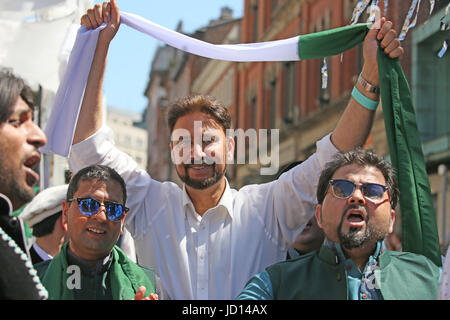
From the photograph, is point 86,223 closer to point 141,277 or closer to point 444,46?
point 141,277

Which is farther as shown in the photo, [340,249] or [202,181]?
[202,181]

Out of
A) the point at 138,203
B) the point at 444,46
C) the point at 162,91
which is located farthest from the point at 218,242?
the point at 162,91

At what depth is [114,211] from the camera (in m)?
2.86

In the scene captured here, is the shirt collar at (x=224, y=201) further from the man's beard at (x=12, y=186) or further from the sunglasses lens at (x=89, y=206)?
the man's beard at (x=12, y=186)

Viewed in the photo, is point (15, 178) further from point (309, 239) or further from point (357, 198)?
point (309, 239)

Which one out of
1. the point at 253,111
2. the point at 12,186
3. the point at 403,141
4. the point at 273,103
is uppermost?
the point at 253,111

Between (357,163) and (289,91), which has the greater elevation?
(289,91)

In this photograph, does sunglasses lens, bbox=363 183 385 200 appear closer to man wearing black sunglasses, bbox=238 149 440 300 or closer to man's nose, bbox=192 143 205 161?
man wearing black sunglasses, bbox=238 149 440 300

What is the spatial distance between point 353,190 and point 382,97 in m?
0.67

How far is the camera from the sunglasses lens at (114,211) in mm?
2846

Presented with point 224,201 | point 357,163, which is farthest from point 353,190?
point 224,201

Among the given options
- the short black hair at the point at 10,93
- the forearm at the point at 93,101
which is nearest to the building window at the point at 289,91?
the forearm at the point at 93,101

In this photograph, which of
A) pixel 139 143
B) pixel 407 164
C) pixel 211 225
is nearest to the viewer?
pixel 407 164

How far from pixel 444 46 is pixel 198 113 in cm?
122
